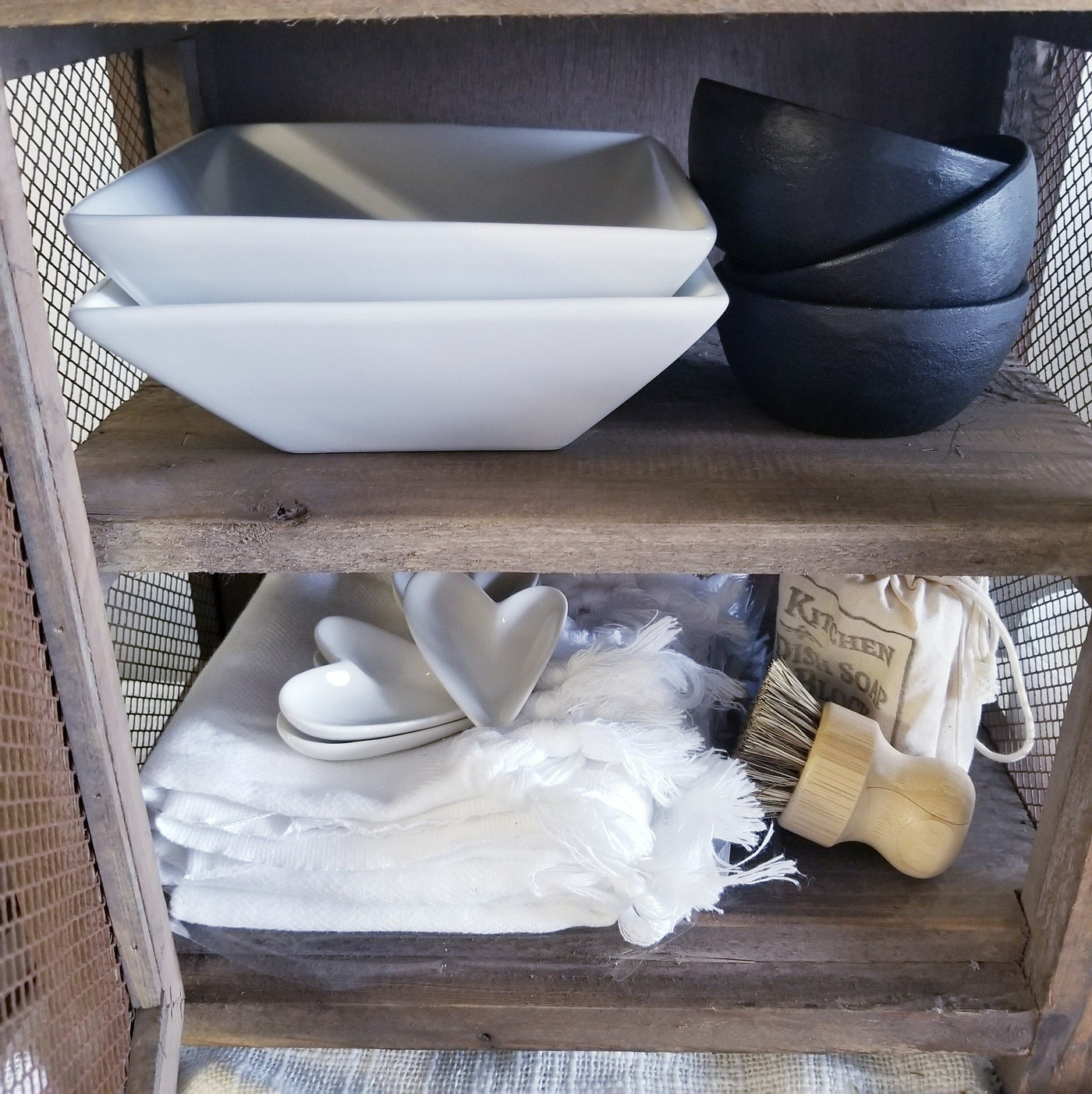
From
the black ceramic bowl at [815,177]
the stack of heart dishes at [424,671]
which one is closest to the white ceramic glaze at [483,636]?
the stack of heart dishes at [424,671]

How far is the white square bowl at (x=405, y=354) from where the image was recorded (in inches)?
16.6

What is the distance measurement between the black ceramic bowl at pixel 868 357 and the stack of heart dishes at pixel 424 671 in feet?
0.63

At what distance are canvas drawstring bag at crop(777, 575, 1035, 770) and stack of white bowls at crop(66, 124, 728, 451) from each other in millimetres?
202

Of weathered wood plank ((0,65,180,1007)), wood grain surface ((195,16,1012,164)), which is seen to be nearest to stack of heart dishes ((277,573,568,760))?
weathered wood plank ((0,65,180,1007))

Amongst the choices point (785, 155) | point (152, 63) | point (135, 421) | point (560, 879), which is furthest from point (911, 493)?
point (152, 63)

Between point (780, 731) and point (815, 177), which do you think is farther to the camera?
point (780, 731)

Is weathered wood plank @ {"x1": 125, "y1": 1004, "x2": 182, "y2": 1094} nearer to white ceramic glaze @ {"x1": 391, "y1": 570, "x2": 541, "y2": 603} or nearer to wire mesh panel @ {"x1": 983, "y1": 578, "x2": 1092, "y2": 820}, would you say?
white ceramic glaze @ {"x1": 391, "y1": 570, "x2": 541, "y2": 603}

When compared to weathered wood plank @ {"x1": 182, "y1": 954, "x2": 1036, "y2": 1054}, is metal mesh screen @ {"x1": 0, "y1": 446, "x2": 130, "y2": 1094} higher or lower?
higher

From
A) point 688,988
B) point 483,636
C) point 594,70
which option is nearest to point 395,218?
point 594,70

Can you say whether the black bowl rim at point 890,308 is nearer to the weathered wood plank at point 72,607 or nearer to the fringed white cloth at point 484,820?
the fringed white cloth at point 484,820

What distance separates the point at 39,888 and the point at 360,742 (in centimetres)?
18

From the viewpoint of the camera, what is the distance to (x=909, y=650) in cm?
57

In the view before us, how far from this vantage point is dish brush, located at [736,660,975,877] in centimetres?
57

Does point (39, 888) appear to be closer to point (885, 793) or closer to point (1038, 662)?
point (885, 793)
